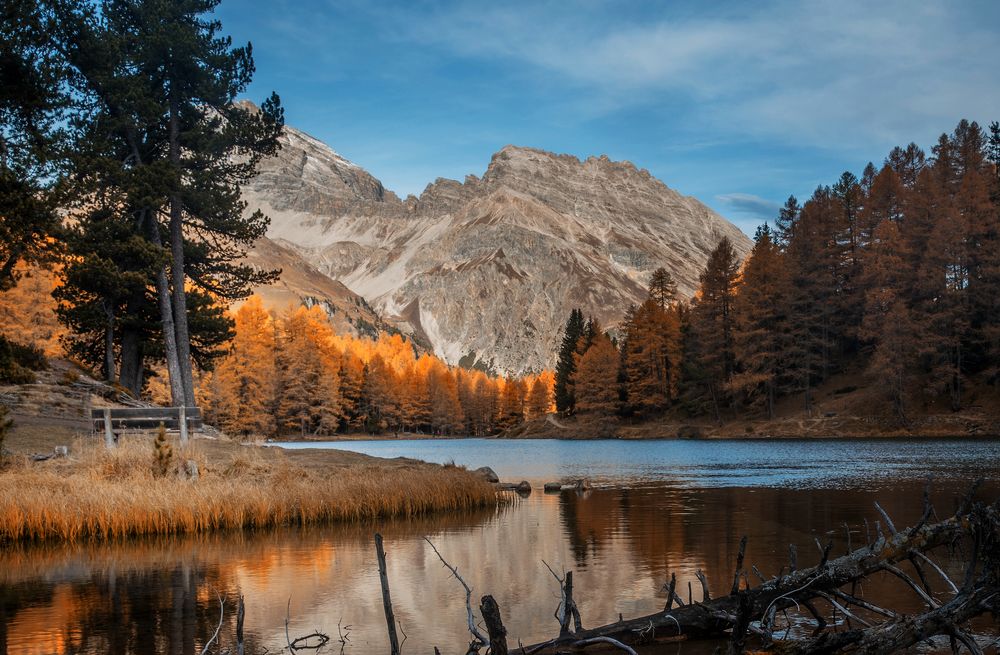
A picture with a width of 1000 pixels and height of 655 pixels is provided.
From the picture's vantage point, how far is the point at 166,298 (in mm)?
37781

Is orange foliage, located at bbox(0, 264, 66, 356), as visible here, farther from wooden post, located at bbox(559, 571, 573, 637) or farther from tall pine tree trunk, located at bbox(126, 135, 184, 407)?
wooden post, located at bbox(559, 571, 573, 637)

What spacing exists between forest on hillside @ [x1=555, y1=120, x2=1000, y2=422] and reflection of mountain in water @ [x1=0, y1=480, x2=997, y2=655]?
43140 millimetres

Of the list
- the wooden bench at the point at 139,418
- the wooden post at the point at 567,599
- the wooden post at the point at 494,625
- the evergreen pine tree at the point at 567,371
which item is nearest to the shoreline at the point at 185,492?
the wooden bench at the point at 139,418

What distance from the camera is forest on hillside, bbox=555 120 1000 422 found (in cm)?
6381

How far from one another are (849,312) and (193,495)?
2881 inches

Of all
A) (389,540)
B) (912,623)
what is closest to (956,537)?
(912,623)

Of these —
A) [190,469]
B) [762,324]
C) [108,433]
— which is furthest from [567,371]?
[190,469]

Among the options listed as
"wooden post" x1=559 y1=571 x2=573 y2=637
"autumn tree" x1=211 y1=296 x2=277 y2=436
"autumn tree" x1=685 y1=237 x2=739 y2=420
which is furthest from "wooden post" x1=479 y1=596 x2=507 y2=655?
"autumn tree" x1=211 y1=296 x2=277 y2=436

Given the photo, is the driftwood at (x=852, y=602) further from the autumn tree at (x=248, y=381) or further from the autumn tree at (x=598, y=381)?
the autumn tree at (x=598, y=381)

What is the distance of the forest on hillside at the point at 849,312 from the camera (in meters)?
63.8

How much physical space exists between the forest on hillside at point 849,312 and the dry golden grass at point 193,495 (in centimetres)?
4857

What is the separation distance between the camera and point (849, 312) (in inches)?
3164

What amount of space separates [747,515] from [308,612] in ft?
51.0

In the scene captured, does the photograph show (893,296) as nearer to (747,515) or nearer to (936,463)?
(936,463)
